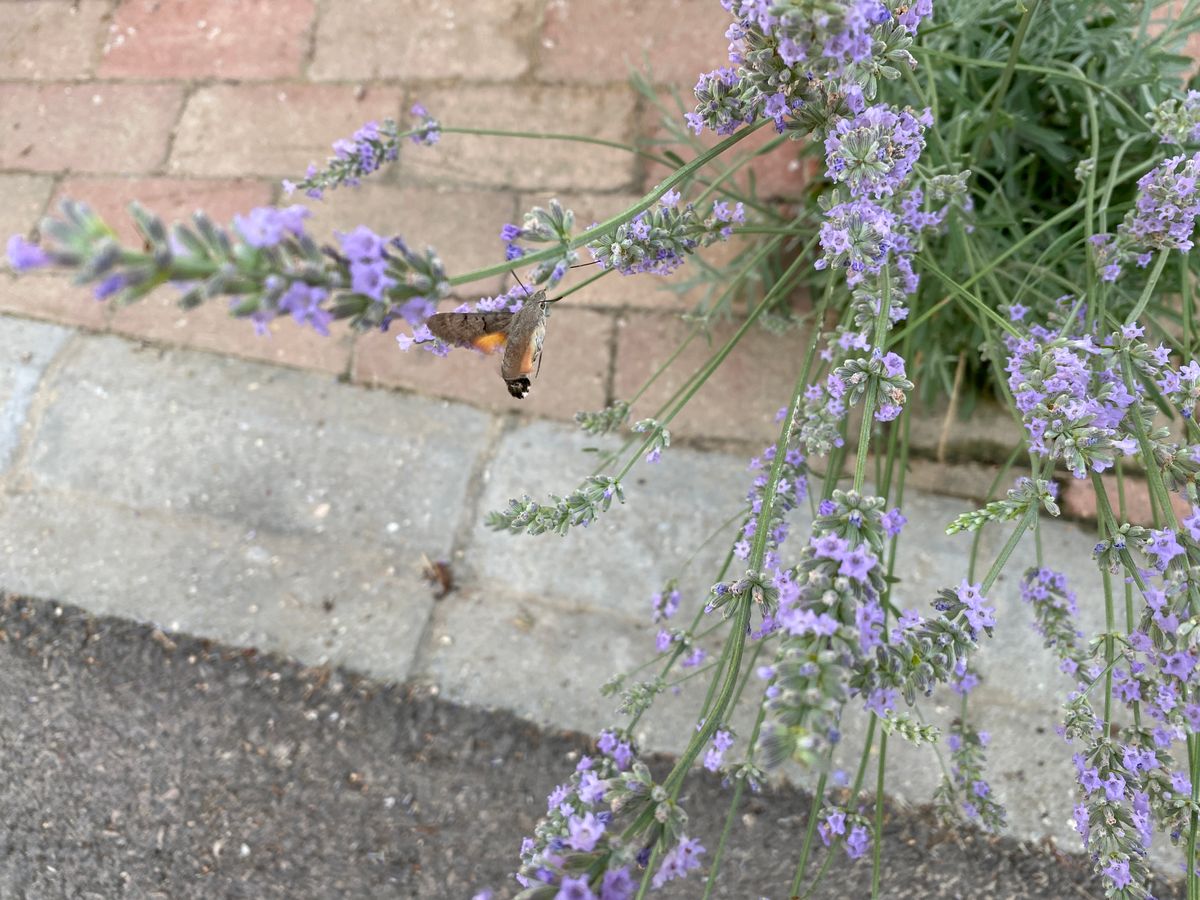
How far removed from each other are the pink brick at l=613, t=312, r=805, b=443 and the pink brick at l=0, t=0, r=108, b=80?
→ 1.83 metres

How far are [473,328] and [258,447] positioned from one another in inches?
53.2

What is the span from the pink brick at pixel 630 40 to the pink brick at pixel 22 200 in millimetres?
1390

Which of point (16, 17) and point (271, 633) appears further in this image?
point (16, 17)

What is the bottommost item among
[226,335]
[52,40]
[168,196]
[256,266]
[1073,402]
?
[226,335]

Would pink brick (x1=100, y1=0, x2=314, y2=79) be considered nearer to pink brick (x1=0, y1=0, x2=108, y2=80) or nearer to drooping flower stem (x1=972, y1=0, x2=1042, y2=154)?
pink brick (x1=0, y1=0, x2=108, y2=80)

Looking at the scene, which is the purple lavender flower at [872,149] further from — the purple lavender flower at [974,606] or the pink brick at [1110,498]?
the pink brick at [1110,498]

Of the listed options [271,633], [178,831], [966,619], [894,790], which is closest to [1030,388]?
[966,619]

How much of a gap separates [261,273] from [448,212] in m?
1.69

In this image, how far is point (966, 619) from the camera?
0.92m

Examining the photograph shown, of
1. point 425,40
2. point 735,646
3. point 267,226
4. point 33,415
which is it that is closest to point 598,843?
point 735,646

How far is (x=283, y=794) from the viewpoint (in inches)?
70.4

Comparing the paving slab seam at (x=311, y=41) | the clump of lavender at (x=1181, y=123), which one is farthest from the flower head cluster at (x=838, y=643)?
the paving slab seam at (x=311, y=41)

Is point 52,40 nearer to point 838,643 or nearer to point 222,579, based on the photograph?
point 222,579

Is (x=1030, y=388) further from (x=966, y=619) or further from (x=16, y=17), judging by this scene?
(x=16, y=17)
